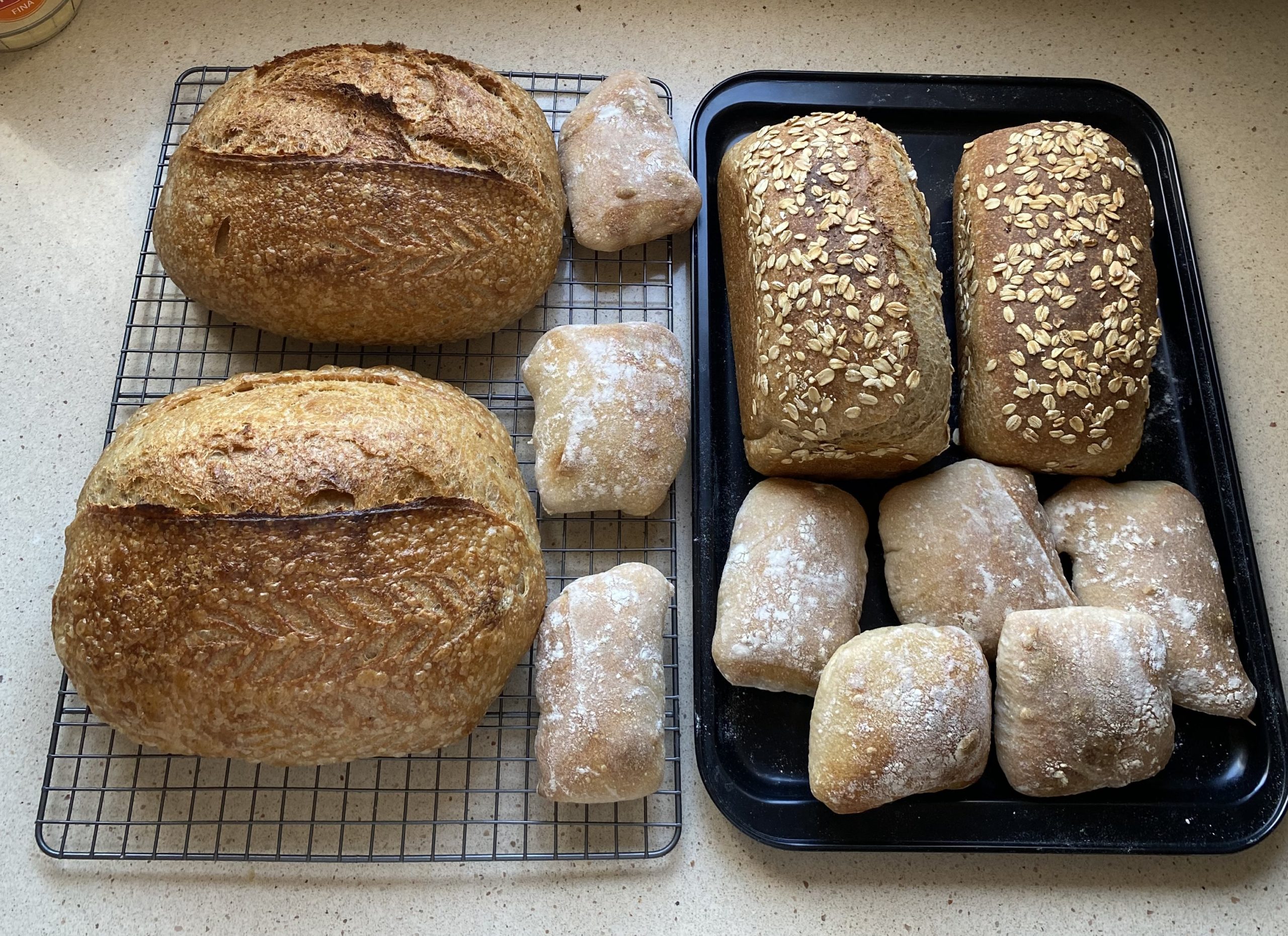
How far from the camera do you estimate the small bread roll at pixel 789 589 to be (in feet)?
4.99

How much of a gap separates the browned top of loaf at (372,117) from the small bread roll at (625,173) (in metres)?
0.09

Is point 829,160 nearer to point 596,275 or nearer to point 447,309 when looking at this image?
point 596,275

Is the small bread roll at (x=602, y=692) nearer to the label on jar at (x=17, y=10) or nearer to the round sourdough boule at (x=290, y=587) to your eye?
the round sourdough boule at (x=290, y=587)

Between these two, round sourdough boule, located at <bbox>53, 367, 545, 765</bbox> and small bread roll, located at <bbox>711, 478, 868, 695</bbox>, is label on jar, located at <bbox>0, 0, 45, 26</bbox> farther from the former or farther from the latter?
small bread roll, located at <bbox>711, 478, 868, 695</bbox>

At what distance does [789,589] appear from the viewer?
1.54 m

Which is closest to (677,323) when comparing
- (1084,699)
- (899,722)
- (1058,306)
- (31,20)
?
(1058,306)

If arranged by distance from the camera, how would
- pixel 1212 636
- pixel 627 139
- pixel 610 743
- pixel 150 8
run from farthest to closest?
1. pixel 150 8
2. pixel 627 139
3. pixel 1212 636
4. pixel 610 743

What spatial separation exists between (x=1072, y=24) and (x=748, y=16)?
75cm

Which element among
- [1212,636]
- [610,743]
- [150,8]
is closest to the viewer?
[610,743]

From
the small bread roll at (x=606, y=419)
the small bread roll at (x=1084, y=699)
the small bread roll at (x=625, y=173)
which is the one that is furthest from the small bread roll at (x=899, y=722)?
the small bread roll at (x=625, y=173)

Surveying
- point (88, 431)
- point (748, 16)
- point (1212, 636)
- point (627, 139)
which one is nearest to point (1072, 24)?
point (748, 16)

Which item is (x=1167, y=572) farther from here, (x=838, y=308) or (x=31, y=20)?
(x=31, y=20)

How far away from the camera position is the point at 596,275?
6.05 feet

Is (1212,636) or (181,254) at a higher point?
(181,254)
